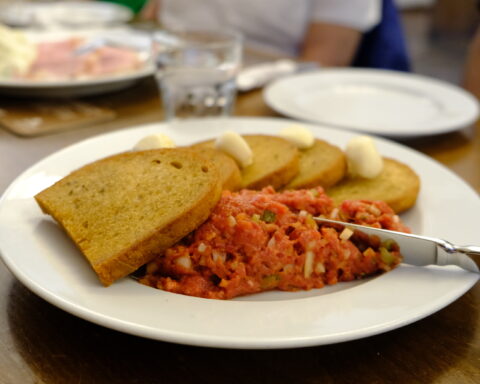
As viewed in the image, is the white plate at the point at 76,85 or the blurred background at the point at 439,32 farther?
the blurred background at the point at 439,32

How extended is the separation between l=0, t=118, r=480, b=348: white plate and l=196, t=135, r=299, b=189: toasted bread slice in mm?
340

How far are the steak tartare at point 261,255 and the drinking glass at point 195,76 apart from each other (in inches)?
36.5

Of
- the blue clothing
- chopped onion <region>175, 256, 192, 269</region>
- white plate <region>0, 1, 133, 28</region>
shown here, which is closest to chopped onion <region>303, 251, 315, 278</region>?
chopped onion <region>175, 256, 192, 269</region>

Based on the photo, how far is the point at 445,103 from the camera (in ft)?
6.77

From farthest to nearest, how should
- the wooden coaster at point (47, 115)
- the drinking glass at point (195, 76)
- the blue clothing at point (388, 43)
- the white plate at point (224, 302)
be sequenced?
the blue clothing at point (388, 43) → the drinking glass at point (195, 76) → the wooden coaster at point (47, 115) → the white plate at point (224, 302)

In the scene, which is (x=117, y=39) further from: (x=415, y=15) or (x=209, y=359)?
(x=415, y=15)

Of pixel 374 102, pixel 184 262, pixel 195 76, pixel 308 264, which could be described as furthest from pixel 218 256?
pixel 374 102

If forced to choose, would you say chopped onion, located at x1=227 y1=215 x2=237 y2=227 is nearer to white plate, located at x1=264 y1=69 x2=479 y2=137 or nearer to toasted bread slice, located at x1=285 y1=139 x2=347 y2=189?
toasted bread slice, located at x1=285 y1=139 x2=347 y2=189

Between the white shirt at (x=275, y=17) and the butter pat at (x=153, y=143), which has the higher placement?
the butter pat at (x=153, y=143)

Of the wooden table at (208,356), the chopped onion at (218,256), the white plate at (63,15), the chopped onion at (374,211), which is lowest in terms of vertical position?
the white plate at (63,15)

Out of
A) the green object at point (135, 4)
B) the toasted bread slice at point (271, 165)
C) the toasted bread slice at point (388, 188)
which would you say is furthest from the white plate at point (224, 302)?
the green object at point (135, 4)

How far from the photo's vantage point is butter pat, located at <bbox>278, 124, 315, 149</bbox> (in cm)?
145

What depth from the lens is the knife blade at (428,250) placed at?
923 mm

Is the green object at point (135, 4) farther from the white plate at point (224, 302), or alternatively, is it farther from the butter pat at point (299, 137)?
the white plate at point (224, 302)
